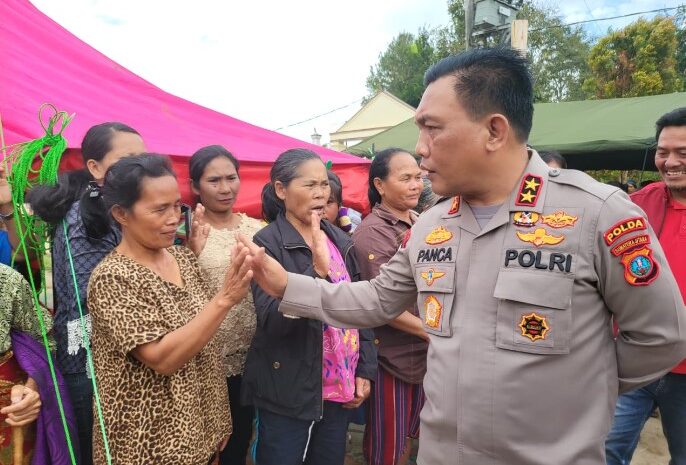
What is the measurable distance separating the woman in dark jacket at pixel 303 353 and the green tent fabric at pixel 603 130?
575cm

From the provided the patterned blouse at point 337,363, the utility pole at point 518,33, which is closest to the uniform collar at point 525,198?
the patterned blouse at point 337,363

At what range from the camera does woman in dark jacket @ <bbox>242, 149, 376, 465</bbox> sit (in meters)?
1.96

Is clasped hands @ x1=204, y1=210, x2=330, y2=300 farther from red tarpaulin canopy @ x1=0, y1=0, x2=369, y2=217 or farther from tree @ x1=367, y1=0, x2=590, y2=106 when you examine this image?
tree @ x1=367, y1=0, x2=590, y2=106

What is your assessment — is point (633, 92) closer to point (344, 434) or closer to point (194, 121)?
point (194, 121)

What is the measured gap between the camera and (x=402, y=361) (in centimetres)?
249

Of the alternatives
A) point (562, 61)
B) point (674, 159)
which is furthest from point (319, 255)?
point (562, 61)

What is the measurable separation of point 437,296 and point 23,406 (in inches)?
62.4

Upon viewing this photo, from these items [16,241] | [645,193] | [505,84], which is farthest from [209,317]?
[645,193]

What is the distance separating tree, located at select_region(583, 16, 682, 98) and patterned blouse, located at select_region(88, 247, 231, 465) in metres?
16.7

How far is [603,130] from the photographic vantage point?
6.94 meters

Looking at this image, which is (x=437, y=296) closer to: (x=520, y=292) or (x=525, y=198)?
(x=520, y=292)

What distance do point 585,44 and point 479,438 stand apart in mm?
33951

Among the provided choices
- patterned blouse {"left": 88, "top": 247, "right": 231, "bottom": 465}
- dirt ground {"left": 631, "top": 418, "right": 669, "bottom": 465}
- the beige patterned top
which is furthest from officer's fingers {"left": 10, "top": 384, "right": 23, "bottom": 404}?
dirt ground {"left": 631, "top": 418, "right": 669, "bottom": 465}

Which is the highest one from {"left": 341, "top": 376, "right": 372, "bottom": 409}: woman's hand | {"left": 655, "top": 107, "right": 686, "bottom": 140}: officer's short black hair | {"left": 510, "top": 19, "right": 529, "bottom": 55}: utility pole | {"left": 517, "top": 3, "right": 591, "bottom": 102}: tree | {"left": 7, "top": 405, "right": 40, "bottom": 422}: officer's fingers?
{"left": 517, "top": 3, "right": 591, "bottom": 102}: tree
